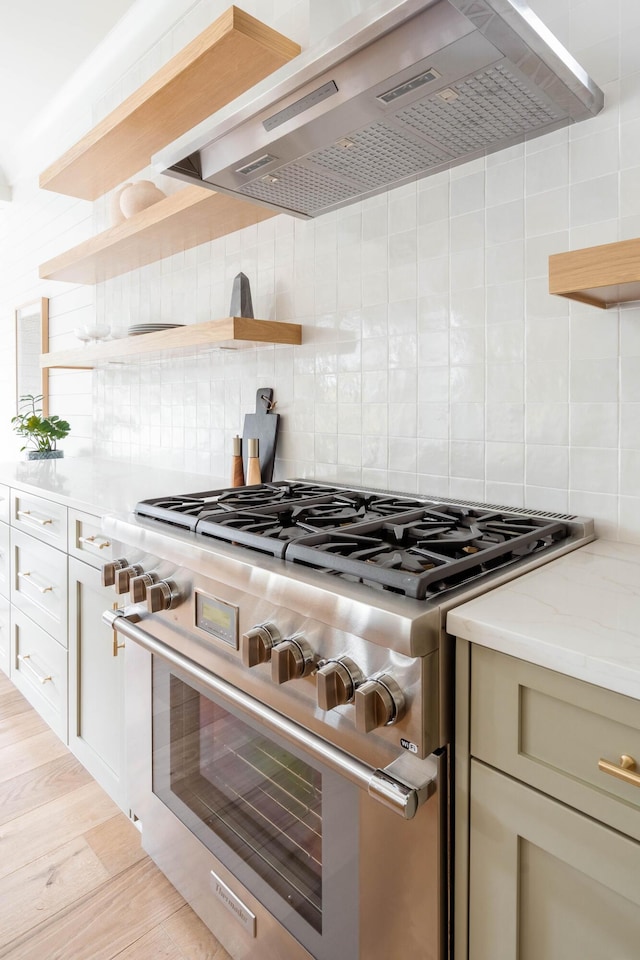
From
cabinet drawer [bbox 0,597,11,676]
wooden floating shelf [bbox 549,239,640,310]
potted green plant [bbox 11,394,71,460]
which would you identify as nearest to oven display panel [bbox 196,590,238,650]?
wooden floating shelf [bbox 549,239,640,310]

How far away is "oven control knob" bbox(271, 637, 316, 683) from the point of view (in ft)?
2.99

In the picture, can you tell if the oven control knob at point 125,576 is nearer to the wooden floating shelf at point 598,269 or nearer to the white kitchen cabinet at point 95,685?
the white kitchen cabinet at point 95,685

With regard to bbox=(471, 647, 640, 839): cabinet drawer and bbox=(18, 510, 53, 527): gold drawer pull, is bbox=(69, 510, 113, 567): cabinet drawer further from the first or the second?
bbox=(471, 647, 640, 839): cabinet drawer

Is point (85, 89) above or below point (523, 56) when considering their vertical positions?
above

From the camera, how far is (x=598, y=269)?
3.09 ft

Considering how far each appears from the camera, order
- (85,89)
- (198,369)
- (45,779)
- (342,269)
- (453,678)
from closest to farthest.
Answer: (453,678) → (342,269) → (45,779) → (198,369) → (85,89)

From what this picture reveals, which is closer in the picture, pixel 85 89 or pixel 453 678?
pixel 453 678

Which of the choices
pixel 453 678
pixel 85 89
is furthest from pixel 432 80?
pixel 85 89

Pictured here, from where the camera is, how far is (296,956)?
42.9 inches

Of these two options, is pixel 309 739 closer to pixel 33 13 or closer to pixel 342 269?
pixel 342 269

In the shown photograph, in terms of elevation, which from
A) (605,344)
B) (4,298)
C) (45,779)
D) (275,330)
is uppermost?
(4,298)

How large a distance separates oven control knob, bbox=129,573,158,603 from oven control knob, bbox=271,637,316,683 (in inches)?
18.2

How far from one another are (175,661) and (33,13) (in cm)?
287

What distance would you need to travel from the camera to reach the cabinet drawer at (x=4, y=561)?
2541mm
